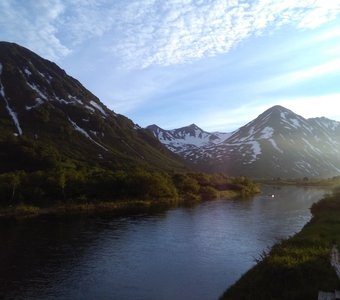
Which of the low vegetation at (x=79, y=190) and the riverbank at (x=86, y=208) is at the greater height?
the low vegetation at (x=79, y=190)

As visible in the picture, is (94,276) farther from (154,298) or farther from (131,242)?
(131,242)

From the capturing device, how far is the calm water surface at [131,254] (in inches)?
1403

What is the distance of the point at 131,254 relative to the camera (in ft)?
160

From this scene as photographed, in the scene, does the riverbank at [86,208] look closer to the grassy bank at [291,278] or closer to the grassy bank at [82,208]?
the grassy bank at [82,208]

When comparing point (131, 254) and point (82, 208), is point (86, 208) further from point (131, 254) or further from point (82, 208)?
point (131, 254)

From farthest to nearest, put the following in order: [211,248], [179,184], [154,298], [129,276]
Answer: [179,184] → [211,248] → [129,276] → [154,298]

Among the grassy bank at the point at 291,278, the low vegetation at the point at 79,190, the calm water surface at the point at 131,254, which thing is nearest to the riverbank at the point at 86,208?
the low vegetation at the point at 79,190

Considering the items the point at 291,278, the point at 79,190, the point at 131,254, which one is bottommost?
the point at 131,254

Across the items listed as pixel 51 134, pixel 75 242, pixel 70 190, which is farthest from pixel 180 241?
pixel 51 134

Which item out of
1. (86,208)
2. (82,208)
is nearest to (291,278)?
(82,208)

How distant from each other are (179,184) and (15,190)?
2256 inches

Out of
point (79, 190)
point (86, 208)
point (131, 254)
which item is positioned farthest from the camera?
point (79, 190)

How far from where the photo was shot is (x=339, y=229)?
162ft

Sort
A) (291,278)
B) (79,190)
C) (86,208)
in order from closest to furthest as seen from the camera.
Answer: (291,278)
(86,208)
(79,190)
